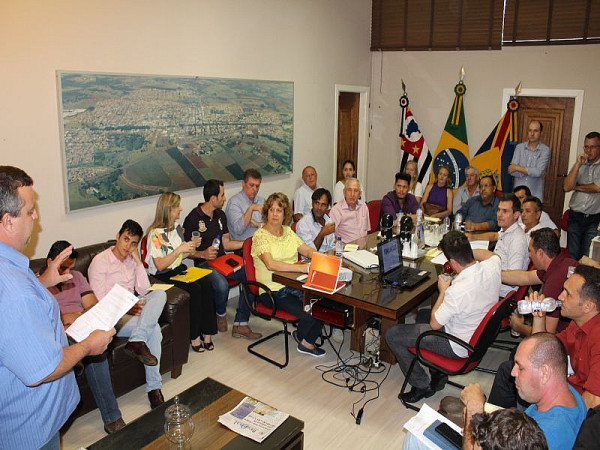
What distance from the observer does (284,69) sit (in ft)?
21.0

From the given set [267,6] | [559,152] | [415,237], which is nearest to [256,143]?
[267,6]

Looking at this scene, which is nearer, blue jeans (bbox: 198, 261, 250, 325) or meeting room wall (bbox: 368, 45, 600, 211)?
blue jeans (bbox: 198, 261, 250, 325)

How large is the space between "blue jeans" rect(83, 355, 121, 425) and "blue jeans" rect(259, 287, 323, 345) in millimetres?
1335

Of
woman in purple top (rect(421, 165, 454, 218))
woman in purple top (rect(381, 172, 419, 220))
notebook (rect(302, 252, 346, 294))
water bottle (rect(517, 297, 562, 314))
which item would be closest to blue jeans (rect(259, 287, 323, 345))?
notebook (rect(302, 252, 346, 294))

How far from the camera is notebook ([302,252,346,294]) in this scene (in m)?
3.77

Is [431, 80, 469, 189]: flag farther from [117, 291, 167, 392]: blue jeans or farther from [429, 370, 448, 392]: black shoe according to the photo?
[117, 291, 167, 392]: blue jeans

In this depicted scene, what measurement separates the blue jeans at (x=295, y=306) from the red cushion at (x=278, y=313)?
0.03 meters

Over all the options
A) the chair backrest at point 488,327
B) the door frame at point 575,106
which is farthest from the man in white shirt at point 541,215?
the chair backrest at point 488,327

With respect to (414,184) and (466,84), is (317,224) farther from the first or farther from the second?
(466,84)

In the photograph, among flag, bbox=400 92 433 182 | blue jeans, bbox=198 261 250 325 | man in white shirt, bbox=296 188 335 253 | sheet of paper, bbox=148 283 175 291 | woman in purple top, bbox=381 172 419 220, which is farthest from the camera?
flag, bbox=400 92 433 182

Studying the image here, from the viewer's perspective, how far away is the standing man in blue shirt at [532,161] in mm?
6551

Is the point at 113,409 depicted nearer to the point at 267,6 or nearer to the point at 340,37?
the point at 267,6

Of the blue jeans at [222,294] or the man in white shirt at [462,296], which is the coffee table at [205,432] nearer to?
the man in white shirt at [462,296]

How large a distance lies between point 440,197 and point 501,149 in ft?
4.52
